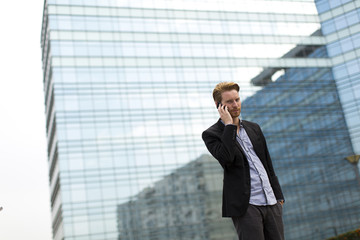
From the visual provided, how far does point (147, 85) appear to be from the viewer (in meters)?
55.1

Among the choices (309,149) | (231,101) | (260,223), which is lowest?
(260,223)

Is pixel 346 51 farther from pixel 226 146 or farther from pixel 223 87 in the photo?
pixel 226 146

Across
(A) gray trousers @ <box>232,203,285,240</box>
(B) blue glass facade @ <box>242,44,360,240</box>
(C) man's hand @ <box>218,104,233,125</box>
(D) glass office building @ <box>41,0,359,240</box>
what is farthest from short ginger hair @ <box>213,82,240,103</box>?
(B) blue glass facade @ <box>242,44,360,240</box>

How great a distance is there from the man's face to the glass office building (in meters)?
46.7

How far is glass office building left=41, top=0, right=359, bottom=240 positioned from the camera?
50.6m

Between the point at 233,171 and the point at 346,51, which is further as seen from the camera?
the point at 346,51

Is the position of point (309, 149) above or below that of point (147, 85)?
below

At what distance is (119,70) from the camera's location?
→ 54.5 meters

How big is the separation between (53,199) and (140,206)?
19388 mm

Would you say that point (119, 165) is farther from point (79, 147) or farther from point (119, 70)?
point (119, 70)

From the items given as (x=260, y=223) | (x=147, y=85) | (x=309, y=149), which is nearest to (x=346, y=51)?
(x=309, y=149)

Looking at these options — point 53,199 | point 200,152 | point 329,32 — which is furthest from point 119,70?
point 329,32

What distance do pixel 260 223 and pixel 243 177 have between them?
0.34m

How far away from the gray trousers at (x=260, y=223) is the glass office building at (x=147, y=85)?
46.8 metres
